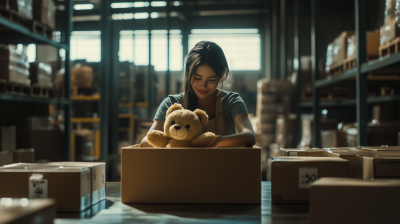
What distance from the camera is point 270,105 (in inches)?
287

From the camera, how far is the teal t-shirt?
2078 mm

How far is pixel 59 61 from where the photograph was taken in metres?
9.20

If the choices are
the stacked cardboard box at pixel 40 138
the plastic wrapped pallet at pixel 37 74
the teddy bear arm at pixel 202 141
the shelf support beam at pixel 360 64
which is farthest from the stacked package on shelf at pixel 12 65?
the shelf support beam at pixel 360 64

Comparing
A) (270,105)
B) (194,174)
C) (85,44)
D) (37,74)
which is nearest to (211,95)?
(194,174)

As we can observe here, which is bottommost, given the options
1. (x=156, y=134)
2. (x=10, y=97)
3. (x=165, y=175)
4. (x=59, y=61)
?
(x=165, y=175)

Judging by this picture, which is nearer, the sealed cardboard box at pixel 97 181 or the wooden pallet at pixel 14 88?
the sealed cardboard box at pixel 97 181

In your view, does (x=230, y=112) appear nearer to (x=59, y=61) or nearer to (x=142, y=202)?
(x=142, y=202)

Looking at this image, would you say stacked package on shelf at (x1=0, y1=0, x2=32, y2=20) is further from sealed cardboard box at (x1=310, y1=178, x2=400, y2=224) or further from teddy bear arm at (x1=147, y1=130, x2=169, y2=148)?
sealed cardboard box at (x1=310, y1=178, x2=400, y2=224)

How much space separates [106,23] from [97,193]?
610cm

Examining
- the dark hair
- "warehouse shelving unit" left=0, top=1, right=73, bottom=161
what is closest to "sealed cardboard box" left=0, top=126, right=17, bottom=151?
"warehouse shelving unit" left=0, top=1, right=73, bottom=161

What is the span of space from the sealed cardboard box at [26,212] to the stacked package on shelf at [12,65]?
11.5 ft

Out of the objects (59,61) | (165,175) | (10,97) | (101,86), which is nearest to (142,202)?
(165,175)

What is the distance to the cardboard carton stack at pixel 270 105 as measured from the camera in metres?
7.28

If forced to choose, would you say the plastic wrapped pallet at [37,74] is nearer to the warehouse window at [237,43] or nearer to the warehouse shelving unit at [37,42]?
the warehouse shelving unit at [37,42]
